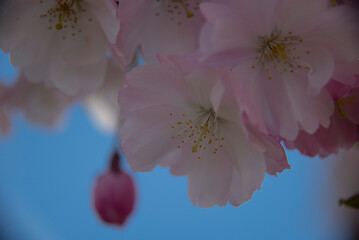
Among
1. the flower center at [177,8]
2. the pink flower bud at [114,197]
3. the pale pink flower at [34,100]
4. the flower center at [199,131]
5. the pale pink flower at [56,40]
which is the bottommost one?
the pink flower bud at [114,197]

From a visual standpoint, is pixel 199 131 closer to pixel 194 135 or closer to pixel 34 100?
pixel 194 135

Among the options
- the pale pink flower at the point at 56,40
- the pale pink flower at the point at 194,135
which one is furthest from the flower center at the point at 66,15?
Result: the pale pink flower at the point at 194,135

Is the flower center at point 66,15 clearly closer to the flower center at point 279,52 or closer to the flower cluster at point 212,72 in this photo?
the flower cluster at point 212,72

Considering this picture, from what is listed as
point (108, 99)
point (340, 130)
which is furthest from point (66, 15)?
point (340, 130)

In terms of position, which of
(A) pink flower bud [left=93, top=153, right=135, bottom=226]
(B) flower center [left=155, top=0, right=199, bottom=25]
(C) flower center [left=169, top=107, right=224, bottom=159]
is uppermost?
(B) flower center [left=155, top=0, right=199, bottom=25]

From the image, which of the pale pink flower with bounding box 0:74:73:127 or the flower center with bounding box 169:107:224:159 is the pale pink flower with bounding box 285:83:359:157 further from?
the pale pink flower with bounding box 0:74:73:127

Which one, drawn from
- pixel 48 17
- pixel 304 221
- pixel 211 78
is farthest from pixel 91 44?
pixel 304 221

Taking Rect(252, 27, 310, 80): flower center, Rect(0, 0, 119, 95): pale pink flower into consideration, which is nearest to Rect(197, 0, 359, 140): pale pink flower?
Rect(252, 27, 310, 80): flower center

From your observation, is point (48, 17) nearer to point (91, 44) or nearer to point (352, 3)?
point (91, 44)
